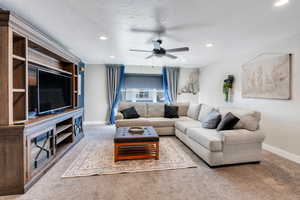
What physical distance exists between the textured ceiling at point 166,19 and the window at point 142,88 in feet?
9.21

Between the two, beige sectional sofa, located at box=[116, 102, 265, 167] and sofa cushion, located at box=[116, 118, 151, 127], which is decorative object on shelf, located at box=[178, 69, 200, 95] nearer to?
sofa cushion, located at box=[116, 118, 151, 127]

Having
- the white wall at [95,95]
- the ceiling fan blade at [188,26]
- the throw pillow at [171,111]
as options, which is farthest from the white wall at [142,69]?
the ceiling fan blade at [188,26]

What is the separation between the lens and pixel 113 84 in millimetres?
5812

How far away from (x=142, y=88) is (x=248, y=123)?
425 cm

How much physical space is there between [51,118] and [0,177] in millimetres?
937

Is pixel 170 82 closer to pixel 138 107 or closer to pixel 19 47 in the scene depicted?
pixel 138 107

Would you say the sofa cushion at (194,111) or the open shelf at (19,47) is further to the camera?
the sofa cushion at (194,111)

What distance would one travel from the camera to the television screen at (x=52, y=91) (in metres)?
2.54

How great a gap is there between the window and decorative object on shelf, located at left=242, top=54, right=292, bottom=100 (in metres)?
3.28

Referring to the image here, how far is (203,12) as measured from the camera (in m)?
2.06

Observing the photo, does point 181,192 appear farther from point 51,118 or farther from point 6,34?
point 6,34

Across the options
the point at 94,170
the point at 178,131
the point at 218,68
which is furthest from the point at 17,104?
the point at 218,68

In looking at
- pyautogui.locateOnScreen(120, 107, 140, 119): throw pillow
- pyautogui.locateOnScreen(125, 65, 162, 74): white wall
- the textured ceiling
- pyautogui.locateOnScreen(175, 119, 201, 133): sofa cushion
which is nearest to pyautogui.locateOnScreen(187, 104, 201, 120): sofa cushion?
pyautogui.locateOnScreen(175, 119, 201, 133): sofa cushion

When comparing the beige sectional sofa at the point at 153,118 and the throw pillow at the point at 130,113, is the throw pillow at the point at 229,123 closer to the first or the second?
the beige sectional sofa at the point at 153,118
